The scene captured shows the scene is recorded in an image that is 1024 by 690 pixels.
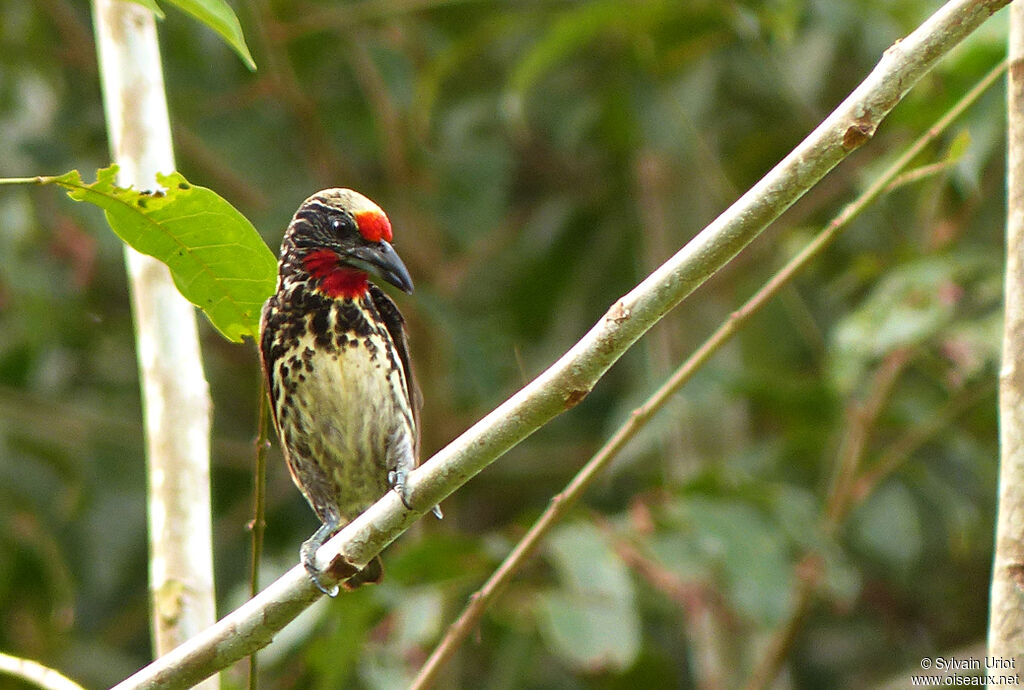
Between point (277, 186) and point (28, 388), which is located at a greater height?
Answer: point (277, 186)

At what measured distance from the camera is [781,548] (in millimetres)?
3820

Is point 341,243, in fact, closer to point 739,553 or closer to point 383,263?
point 383,263

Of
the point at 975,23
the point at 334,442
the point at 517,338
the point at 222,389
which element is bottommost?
the point at 975,23

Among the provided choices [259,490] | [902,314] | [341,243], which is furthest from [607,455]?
[902,314]

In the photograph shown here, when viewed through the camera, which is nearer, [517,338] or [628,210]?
[517,338]

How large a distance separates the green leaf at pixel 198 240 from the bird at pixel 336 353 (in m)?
0.75

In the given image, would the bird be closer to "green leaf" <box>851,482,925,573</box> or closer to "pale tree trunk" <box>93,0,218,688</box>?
"pale tree trunk" <box>93,0,218,688</box>

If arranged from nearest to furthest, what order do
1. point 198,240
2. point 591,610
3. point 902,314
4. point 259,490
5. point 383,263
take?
point 198,240, point 259,490, point 383,263, point 591,610, point 902,314

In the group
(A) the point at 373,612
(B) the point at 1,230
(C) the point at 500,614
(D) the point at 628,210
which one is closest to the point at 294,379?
(A) the point at 373,612

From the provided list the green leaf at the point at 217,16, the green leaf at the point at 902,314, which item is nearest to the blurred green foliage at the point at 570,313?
the green leaf at the point at 902,314

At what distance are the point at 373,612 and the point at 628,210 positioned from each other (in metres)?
2.61

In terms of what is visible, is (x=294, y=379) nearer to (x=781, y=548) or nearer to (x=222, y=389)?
(x=781, y=548)

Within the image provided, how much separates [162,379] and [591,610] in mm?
1282

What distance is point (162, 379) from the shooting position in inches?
106
